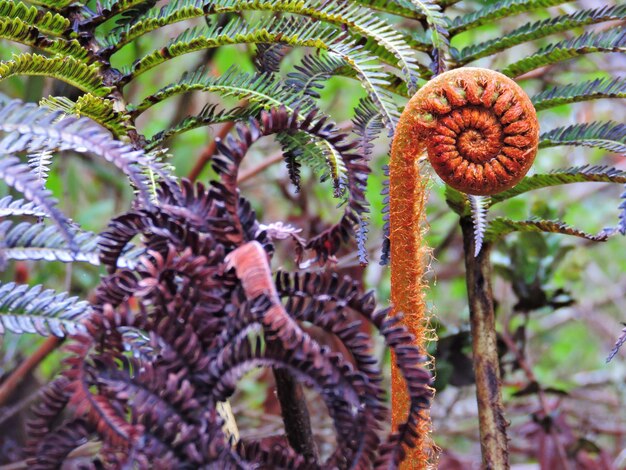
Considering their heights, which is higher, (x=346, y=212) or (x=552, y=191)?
(x=552, y=191)

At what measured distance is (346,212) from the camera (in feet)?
2.05

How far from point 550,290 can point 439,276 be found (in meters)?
0.70

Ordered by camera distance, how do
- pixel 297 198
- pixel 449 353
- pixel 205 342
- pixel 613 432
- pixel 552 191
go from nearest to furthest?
pixel 205 342 < pixel 449 353 < pixel 613 432 < pixel 297 198 < pixel 552 191

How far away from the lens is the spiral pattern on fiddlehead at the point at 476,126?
70 centimetres

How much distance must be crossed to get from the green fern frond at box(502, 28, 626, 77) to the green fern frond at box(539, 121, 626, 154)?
9cm

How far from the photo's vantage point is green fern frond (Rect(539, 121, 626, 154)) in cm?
89

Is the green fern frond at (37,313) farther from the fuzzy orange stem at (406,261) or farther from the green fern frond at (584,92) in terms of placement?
the green fern frond at (584,92)

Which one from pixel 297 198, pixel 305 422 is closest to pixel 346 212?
pixel 305 422

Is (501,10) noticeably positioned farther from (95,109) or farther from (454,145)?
(95,109)

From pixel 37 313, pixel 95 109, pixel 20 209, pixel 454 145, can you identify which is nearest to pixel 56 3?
pixel 95 109

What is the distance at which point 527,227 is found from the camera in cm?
95

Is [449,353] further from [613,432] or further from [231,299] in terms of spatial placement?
[231,299]

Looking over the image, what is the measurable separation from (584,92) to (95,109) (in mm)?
606

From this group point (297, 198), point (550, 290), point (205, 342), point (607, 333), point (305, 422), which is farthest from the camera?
point (607, 333)
